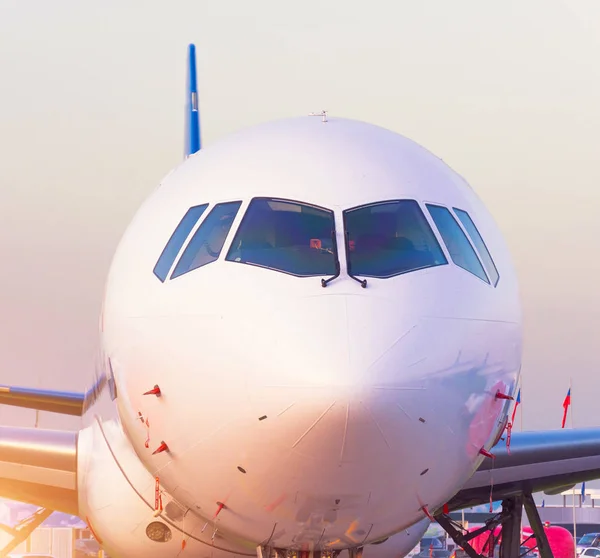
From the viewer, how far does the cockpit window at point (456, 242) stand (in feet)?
29.5

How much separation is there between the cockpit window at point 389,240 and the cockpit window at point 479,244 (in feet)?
1.72

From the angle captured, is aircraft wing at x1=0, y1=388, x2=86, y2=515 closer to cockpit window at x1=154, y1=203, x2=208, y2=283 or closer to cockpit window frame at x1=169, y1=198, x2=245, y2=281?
cockpit window at x1=154, y1=203, x2=208, y2=283

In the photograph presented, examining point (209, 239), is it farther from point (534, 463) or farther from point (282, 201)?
point (534, 463)

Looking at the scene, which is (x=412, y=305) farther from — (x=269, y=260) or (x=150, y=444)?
(x=150, y=444)

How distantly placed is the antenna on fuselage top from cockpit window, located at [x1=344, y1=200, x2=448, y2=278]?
40.9 feet

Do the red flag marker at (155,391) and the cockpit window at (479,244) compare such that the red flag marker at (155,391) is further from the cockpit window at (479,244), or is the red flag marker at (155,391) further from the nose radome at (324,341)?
the cockpit window at (479,244)

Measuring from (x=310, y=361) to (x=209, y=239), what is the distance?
1.83 m

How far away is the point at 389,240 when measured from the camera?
8688 millimetres

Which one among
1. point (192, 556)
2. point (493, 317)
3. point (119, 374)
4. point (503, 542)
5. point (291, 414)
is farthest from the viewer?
point (503, 542)

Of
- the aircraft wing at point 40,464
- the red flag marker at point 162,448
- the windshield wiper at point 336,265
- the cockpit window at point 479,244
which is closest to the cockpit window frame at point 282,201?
the windshield wiper at point 336,265

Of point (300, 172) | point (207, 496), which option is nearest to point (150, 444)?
point (207, 496)

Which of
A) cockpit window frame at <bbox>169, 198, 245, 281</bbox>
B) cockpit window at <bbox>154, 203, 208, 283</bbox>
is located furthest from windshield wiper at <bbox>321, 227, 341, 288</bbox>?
cockpit window at <bbox>154, 203, 208, 283</bbox>

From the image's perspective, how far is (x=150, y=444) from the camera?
917 centimetres

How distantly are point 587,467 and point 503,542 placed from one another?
2.07 metres
